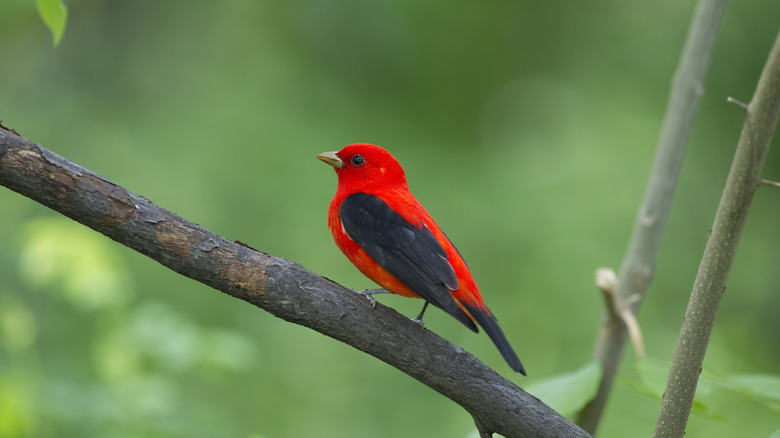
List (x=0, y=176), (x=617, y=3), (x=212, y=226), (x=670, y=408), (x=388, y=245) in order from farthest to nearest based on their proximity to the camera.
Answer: (x=617, y=3), (x=212, y=226), (x=388, y=245), (x=670, y=408), (x=0, y=176)

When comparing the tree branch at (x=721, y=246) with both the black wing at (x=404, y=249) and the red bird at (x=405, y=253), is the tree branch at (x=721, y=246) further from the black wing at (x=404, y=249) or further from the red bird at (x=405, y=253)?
the black wing at (x=404, y=249)

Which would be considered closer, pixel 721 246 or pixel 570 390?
pixel 721 246

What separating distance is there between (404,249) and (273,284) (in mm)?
762

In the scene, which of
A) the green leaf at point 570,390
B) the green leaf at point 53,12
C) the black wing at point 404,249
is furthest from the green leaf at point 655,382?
the green leaf at point 53,12

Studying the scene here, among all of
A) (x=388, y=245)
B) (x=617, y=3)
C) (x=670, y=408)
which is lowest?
Result: (x=670, y=408)

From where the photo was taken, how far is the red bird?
2891mm

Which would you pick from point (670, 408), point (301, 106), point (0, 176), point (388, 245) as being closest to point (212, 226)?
point (301, 106)

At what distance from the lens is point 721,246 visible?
7.20ft

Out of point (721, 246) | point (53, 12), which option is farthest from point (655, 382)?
point (53, 12)

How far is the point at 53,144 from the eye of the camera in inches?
265

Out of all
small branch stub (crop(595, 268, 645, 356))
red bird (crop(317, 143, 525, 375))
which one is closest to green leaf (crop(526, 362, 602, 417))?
red bird (crop(317, 143, 525, 375))

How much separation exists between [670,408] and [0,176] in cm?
209

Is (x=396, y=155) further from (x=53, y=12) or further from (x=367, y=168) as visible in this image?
(x=53, y=12)

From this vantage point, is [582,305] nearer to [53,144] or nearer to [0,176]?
[53,144]
